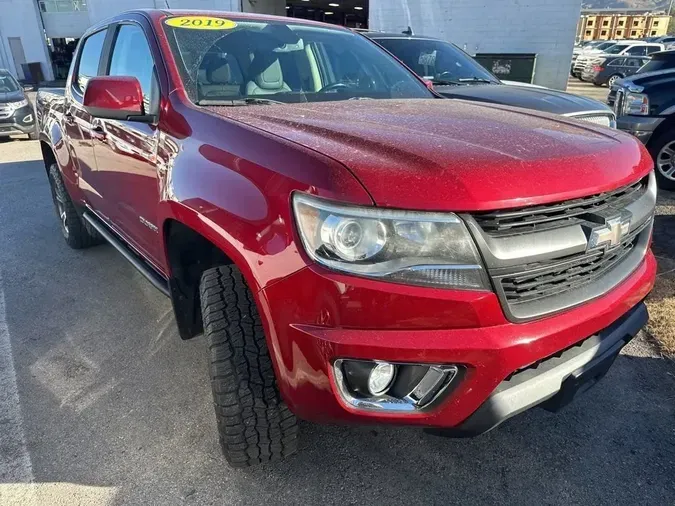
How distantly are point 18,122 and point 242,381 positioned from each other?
12049mm

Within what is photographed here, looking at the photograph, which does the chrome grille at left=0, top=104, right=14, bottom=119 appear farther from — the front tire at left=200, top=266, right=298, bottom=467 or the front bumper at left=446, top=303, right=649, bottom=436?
the front bumper at left=446, top=303, right=649, bottom=436

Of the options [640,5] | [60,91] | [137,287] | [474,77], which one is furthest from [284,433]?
[640,5]

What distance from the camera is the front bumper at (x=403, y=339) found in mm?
1528

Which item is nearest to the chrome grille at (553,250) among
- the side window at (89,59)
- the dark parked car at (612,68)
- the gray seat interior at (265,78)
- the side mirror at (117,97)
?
the gray seat interior at (265,78)

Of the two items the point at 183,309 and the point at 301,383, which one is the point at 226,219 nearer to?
the point at 301,383

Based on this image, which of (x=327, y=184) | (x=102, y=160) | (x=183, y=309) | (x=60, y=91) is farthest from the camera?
(x=60, y=91)

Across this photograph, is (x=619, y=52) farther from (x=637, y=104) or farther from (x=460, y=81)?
(x=460, y=81)

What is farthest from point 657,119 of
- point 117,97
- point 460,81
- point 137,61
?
point 117,97

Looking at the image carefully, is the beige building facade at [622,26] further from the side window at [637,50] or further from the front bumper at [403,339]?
the front bumper at [403,339]

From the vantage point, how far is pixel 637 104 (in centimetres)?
656

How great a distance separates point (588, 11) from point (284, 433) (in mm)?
75277

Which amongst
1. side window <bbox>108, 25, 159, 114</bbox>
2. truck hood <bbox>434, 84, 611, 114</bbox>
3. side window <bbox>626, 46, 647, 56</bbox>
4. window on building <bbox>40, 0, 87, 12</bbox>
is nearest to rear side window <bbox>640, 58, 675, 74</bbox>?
truck hood <bbox>434, 84, 611, 114</bbox>

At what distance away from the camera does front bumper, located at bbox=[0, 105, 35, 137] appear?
1132cm

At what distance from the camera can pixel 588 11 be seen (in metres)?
63.7
